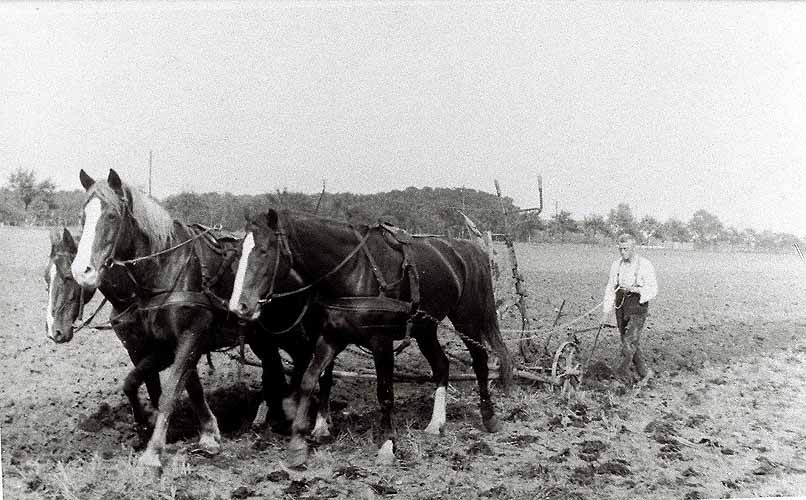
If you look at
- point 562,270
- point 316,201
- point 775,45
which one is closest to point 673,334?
point 562,270

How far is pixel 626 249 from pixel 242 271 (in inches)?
162

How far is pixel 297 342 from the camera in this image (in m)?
5.66

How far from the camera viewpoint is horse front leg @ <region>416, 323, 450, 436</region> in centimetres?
570

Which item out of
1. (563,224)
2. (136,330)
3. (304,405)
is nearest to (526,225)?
(563,224)

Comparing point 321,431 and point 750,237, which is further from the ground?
point 750,237

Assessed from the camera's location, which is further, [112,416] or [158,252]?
[112,416]

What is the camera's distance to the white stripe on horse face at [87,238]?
13.0 ft

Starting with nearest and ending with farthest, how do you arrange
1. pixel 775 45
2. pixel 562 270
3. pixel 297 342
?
pixel 297 342, pixel 775 45, pixel 562 270

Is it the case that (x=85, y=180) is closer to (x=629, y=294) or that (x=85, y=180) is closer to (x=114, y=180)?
(x=114, y=180)

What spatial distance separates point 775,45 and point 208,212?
6.07m

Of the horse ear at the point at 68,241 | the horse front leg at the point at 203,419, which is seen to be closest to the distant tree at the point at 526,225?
the horse front leg at the point at 203,419

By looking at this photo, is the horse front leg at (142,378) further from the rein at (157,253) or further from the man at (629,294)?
the man at (629,294)

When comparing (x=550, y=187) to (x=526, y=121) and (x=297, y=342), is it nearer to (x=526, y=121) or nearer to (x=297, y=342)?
(x=526, y=121)

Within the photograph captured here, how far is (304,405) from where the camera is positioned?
15.3 feet
